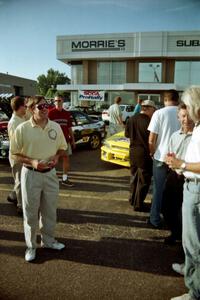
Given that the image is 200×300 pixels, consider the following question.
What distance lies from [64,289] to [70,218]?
1764 millimetres

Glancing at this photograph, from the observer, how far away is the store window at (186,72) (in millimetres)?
31469

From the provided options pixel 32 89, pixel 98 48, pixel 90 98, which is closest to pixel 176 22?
pixel 90 98

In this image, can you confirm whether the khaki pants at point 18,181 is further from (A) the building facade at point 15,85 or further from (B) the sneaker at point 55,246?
(A) the building facade at point 15,85

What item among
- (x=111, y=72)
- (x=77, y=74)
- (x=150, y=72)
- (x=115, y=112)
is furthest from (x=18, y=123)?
(x=77, y=74)

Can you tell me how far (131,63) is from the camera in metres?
33.2

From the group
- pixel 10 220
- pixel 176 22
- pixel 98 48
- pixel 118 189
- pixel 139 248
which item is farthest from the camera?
pixel 98 48

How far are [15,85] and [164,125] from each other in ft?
180

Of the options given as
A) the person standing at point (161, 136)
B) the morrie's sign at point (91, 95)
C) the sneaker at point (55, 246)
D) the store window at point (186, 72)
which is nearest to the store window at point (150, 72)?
the store window at point (186, 72)

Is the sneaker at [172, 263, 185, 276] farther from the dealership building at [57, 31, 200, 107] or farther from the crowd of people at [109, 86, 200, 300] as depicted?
the dealership building at [57, 31, 200, 107]

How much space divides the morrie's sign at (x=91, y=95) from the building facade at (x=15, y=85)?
17400mm

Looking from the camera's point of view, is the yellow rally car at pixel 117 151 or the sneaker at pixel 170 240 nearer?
the sneaker at pixel 170 240

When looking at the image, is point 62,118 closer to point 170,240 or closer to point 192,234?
point 170,240

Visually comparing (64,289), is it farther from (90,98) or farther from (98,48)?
(98,48)

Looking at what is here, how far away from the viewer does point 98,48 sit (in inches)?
1294
